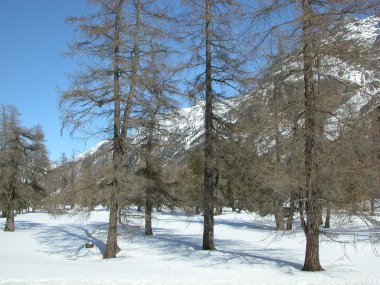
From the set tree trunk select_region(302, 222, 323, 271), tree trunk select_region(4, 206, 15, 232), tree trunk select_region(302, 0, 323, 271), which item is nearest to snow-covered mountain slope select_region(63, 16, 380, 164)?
tree trunk select_region(302, 0, 323, 271)

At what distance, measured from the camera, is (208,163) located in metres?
17.1

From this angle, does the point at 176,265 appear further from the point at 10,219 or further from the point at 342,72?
the point at 10,219

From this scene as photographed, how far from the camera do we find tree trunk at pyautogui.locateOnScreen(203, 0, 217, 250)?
17.1m

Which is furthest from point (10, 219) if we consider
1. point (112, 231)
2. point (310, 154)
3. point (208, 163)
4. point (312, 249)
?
point (310, 154)

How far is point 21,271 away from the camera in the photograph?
12.1 meters

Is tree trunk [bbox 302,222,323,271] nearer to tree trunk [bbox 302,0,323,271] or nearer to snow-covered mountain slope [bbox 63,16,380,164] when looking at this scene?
tree trunk [bbox 302,0,323,271]

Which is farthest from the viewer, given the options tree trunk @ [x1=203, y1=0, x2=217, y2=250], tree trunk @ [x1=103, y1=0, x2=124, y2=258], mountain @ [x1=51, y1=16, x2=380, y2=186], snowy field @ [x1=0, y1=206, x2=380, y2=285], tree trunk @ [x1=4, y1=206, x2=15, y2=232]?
tree trunk @ [x1=4, y1=206, x2=15, y2=232]

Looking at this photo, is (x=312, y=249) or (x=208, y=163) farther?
(x=208, y=163)

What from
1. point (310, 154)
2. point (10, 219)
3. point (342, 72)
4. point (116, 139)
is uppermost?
point (342, 72)

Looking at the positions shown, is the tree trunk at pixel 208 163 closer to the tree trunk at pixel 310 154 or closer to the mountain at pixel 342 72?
the mountain at pixel 342 72

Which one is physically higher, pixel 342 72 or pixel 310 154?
pixel 342 72

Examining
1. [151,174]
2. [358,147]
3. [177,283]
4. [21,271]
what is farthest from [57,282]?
[151,174]

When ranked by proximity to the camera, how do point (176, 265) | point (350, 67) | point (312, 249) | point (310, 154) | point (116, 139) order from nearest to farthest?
point (350, 67)
point (310, 154)
point (312, 249)
point (176, 265)
point (116, 139)

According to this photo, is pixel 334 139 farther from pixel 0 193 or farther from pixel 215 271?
pixel 0 193
